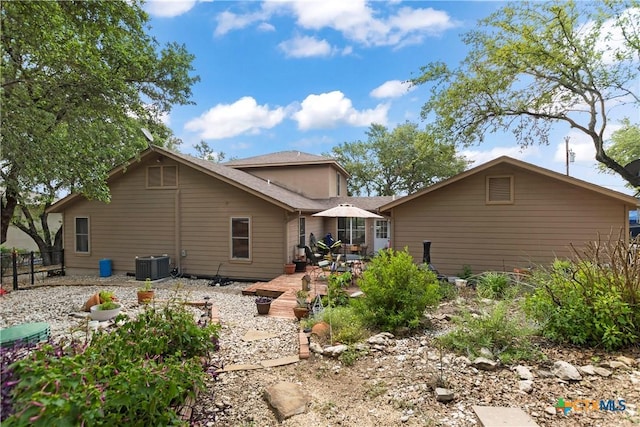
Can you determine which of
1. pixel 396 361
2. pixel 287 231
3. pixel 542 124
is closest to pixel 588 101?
pixel 542 124

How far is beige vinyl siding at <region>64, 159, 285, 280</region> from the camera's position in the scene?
33.9 feet

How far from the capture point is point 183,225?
11070 mm

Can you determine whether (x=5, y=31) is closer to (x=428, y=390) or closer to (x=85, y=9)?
(x=85, y=9)

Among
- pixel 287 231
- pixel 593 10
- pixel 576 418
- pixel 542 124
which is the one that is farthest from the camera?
pixel 542 124

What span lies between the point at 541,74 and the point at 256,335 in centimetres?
1431

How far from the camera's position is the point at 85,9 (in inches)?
253

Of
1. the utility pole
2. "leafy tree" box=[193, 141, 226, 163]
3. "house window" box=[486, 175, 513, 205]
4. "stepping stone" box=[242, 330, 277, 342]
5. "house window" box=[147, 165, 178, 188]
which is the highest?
"leafy tree" box=[193, 141, 226, 163]

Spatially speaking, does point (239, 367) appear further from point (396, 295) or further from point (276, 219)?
point (276, 219)

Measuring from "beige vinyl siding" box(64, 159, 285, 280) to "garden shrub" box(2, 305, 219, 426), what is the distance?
7463 millimetres

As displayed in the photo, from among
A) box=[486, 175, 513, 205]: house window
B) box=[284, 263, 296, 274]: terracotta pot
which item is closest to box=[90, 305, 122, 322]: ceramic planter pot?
box=[284, 263, 296, 274]: terracotta pot

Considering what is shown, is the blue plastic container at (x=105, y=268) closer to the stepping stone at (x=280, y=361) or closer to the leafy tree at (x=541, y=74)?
the stepping stone at (x=280, y=361)

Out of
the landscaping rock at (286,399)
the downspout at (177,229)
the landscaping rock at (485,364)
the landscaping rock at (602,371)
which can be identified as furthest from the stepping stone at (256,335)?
the downspout at (177,229)

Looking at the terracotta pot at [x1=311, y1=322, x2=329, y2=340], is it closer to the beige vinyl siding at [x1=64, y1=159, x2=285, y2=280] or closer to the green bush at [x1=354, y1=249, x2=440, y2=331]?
the green bush at [x1=354, y1=249, x2=440, y2=331]

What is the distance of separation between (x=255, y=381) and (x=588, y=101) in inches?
619
